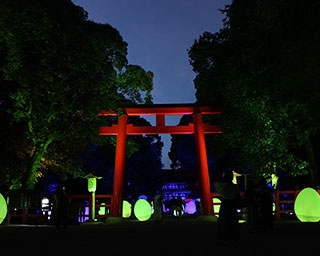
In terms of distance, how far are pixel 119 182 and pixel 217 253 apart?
13.2 meters

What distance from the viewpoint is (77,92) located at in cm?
1697

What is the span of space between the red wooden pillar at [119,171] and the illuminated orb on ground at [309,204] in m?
8.24

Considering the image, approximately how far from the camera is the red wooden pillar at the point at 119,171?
17.9 meters

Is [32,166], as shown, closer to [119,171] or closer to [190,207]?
[119,171]

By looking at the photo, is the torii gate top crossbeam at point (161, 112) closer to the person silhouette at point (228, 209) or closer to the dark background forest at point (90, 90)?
the dark background forest at point (90, 90)

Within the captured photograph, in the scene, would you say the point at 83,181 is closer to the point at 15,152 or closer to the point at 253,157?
the point at 15,152

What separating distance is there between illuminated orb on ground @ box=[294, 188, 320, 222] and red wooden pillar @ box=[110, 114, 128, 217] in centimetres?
824

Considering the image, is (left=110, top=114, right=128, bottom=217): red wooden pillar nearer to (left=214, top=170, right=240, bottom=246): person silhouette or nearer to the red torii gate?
the red torii gate

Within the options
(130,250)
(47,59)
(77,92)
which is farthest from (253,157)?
(130,250)

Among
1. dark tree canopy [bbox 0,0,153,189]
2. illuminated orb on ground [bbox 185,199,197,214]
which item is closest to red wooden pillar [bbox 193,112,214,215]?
dark tree canopy [bbox 0,0,153,189]

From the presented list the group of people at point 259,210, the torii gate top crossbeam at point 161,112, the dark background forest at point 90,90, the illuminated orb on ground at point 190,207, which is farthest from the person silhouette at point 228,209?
the illuminated orb on ground at point 190,207

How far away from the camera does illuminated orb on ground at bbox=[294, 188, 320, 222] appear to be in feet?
47.1

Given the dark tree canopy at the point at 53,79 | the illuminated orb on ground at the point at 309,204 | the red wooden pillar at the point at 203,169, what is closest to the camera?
the illuminated orb on ground at the point at 309,204

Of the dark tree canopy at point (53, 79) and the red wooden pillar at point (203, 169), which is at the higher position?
the dark tree canopy at point (53, 79)
